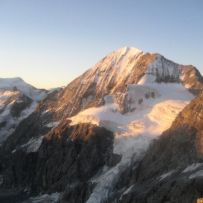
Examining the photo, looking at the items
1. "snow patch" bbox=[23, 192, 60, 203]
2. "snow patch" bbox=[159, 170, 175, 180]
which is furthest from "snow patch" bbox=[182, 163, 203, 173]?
"snow patch" bbox=[23, 192, 60, 203]

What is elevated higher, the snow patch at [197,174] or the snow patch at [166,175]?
the snow patch at [197,174]

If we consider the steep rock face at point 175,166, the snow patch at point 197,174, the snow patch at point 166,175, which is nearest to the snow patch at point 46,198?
the steep rock face at point 175,166

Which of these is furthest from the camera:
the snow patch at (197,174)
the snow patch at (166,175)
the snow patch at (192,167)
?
the snow patch at (166,175)

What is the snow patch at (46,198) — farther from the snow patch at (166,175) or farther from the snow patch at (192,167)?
the snow patch at (192,167)

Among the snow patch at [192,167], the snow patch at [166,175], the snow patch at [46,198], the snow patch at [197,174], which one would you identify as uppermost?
the snow patch at [197,174]

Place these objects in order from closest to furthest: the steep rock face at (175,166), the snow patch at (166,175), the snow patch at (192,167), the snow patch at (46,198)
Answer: the steep rock face at (175,166), the snow patch at (192,167), the snow patch at (166,175), the snow patch at (46,198)

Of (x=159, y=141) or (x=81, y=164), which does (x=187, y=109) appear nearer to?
(x=159, y=141)

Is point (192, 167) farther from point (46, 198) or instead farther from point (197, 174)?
point (46, 198)

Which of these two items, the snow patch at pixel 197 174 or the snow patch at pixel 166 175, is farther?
the snow patch at pixel 166 175
